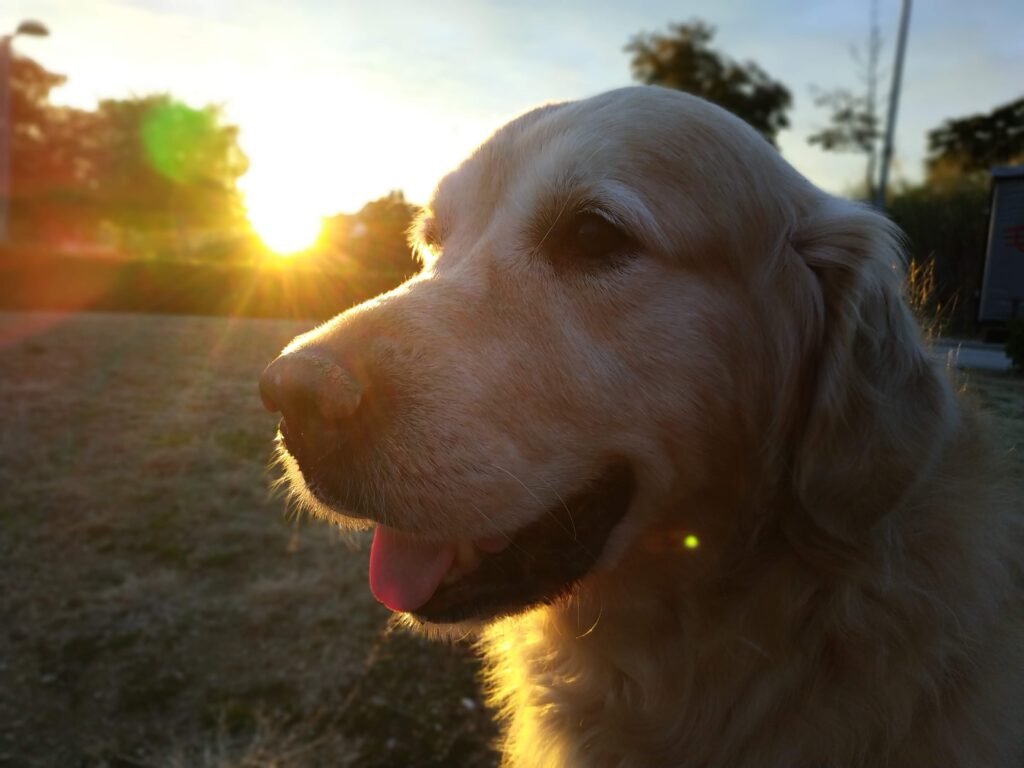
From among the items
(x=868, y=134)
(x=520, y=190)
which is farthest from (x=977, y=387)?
(x=868, y=134)

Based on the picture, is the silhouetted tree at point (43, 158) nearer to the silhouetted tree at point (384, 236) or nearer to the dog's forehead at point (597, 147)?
the silhouetted tree at point (384, 236)

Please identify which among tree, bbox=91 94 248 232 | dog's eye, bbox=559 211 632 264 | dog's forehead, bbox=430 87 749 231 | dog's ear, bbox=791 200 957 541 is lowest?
dog's ear, bbox=791 200 957 541

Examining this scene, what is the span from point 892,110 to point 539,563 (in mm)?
2288

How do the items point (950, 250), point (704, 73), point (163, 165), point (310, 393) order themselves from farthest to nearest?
point (163, 165) → point (704, 73) → point (950, 250) → point (310, 393)

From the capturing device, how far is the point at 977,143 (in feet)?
33.3

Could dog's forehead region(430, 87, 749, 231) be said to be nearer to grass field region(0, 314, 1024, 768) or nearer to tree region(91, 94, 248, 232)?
grass field region(0, 314, 1024, 768)

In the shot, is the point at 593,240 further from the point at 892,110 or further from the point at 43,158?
the point at 43,158

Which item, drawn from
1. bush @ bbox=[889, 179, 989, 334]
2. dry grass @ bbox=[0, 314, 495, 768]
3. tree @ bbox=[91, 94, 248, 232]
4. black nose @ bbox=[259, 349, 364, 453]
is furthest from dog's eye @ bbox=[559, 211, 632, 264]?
tree @ bbox=[91, 94, 248, 232]

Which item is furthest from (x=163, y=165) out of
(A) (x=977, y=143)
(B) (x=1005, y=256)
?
(B) (x=1005, y=256)

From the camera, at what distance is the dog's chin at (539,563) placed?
1.75 metres

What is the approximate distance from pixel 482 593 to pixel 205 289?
14412mm

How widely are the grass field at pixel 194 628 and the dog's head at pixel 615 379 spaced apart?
17.1 inches

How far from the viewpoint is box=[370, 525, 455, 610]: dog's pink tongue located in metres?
1.77

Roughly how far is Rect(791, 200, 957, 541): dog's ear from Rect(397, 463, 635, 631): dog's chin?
430 millimetres
